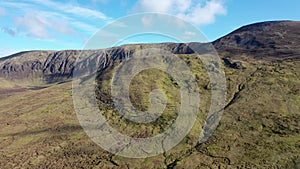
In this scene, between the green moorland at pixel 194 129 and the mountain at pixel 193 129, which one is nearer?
the green moorland at pixel 194 129

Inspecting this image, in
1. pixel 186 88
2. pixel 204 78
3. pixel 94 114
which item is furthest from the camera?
pixel 204 78

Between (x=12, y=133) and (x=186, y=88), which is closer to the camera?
(x=12, y=133)

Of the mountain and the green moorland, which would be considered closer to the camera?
the green moorland

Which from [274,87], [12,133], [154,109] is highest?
[274,87]

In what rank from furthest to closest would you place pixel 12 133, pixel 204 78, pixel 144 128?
pixel 204 78 → pixel 12 133 → pixel 144 128

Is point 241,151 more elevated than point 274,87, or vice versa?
point 274,87

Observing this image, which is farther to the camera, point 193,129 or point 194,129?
point 193,129

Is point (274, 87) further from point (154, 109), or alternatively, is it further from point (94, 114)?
point (94, 114)

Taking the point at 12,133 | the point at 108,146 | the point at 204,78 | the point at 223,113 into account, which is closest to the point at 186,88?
the point at 204,78
